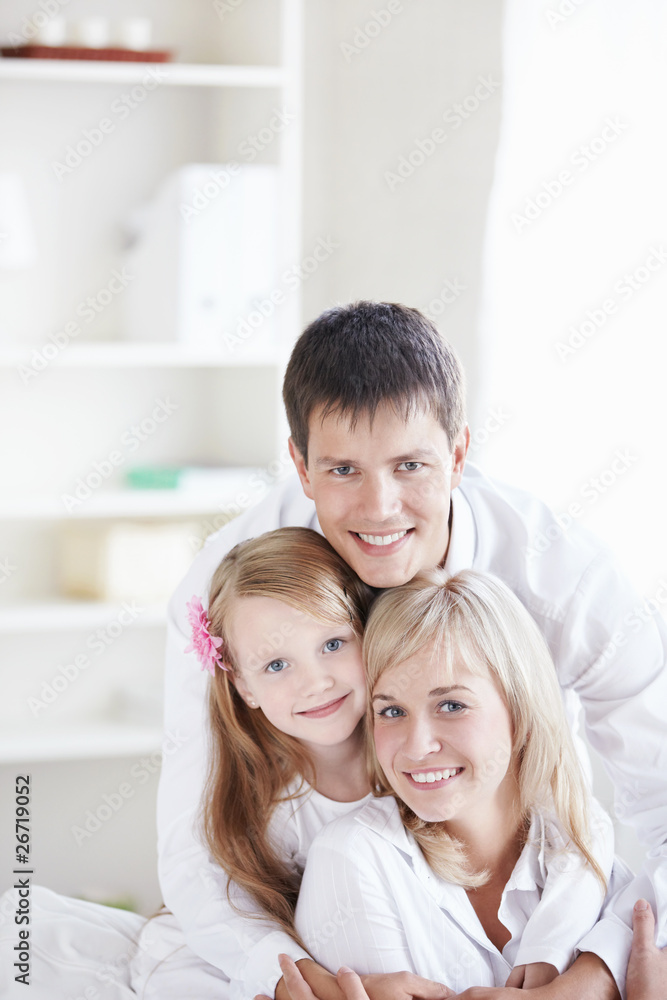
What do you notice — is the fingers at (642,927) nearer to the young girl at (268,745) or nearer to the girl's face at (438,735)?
the girl's face at (438,735)

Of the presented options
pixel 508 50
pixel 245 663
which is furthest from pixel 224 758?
pixel 508 50

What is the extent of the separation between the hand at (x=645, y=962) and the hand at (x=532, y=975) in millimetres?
86

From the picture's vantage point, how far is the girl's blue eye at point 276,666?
1230mm

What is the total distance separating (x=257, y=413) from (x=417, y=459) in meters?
1.48

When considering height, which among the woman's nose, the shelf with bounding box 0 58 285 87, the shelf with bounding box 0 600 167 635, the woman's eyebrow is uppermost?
the shelf with bounding box 0 58 285 87

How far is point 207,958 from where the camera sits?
1313 mm

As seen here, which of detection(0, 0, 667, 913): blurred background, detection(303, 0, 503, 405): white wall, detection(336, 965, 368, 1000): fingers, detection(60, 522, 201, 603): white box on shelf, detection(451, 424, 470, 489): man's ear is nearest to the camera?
detection(336, 965, 368, 1000): fingers

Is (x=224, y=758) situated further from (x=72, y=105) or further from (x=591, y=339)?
(x=72, y=105)

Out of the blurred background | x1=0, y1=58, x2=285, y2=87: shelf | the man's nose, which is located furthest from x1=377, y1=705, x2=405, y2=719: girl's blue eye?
x1=0, y1=58, x2=285, y2=87: shelf

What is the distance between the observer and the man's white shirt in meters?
1.29

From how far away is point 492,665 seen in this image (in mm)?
1169

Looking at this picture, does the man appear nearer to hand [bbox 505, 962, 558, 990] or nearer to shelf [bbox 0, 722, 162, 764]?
hand [bbox 505, 962, 558, 990]

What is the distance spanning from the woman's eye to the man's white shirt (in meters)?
0.22

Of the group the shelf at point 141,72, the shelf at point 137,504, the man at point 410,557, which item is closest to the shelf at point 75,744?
the shelf at point 137,504
